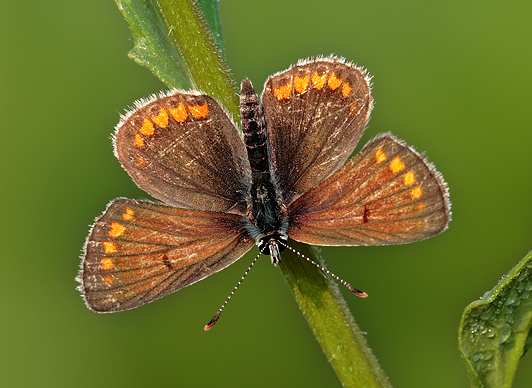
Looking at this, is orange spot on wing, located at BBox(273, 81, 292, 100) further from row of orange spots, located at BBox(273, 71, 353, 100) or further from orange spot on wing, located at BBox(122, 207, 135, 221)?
orange spot on wing, located at BBox(122, 207, 135, 221)

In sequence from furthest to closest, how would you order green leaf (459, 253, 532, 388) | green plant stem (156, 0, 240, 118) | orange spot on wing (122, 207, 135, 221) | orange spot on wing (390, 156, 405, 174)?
orange spot on wing (122, 207, 135, 221), orange spot on wing (390, 156, 405, 174), green plant stem (156, 0, 240, 118), green leaf (459, 253, 532, 388)

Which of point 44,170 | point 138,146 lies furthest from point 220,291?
point 138,146

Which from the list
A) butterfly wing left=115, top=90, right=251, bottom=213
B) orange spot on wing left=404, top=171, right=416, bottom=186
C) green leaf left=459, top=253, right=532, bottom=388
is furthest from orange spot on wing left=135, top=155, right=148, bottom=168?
green leaf left=459, top=253, right=532, bottom=388

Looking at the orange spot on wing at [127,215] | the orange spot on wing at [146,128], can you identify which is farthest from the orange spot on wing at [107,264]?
the orange spot on wing at [146,128]

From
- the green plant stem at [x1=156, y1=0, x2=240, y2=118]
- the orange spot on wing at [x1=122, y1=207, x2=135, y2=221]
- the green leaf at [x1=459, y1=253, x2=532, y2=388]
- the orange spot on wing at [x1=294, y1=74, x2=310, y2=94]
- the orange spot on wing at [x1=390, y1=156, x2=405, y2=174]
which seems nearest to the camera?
the green leaf at [x1=459, y1=253, x2=532, y2=388]

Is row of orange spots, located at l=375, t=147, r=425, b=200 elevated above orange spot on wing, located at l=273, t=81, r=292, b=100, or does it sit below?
below

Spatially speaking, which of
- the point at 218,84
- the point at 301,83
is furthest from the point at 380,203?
the point at 218,84

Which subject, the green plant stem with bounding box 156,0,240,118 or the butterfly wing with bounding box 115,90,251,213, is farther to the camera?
the butterfly wing with bounding box 115,90,251,213

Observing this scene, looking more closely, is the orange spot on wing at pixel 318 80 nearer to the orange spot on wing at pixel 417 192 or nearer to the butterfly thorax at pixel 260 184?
the butterfly thorax at pixel 260 184
